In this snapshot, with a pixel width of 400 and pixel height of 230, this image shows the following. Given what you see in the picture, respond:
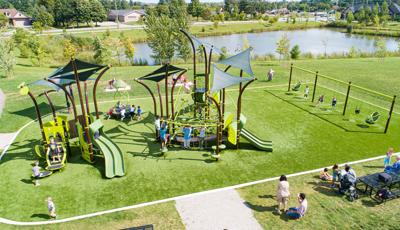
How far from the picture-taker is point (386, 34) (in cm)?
7338

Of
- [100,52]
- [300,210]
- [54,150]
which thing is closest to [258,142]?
[300,210]

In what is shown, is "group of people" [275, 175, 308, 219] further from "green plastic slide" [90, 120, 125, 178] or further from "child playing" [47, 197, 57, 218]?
"child playing" [47, 197, 57, 218]

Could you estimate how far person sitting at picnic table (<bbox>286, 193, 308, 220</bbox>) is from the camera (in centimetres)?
1017

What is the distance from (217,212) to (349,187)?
536cm

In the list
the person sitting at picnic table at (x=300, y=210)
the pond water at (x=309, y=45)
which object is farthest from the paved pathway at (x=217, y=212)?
the pond water at (x=309, y=45)

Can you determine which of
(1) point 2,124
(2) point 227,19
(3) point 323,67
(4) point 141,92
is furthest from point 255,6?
(1) point 2,124

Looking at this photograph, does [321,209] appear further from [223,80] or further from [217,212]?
[223,80]

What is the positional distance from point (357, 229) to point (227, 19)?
110 metres

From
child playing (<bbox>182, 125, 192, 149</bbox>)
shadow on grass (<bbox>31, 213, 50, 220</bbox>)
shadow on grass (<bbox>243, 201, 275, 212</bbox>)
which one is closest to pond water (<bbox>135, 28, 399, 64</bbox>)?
child playing (<bbox>182, 125, 192, 149</bbox>)

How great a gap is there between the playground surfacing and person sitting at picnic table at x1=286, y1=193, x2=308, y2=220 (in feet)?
8.51

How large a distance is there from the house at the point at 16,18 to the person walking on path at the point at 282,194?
112 m

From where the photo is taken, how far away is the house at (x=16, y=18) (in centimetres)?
9691

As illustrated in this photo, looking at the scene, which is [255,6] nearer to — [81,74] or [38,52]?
[38,52]

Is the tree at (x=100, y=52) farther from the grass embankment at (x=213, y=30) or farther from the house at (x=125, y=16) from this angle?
the house at (x=125, y=16)
